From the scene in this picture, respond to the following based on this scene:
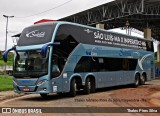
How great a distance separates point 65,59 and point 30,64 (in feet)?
6.05

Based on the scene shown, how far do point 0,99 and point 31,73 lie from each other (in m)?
2.28

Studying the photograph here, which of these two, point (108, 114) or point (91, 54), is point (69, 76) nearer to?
point (91, 54)

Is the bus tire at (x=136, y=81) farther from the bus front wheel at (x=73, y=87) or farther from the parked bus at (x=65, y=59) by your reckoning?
the bus front wheel at (x=73, y=87)

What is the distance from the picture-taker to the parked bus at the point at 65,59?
17828 mm

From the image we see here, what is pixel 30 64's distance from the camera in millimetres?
18047

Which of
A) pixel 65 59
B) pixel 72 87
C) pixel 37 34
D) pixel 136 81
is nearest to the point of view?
pixel 37 34

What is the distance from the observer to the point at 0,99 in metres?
18.8

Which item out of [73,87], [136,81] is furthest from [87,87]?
[136,81]

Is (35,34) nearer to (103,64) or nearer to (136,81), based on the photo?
(103,64)

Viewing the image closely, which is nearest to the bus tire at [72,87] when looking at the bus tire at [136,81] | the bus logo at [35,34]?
the bus logo at [35,34]

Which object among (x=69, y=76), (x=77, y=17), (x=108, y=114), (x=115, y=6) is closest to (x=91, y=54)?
(x=69, y=76)

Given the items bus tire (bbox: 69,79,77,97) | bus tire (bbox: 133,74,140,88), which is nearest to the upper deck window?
bus tire (bbox: 69,79,77,97)

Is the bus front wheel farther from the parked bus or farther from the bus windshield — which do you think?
the bus windshield

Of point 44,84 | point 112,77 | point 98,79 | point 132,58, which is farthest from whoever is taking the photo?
point 132,58
